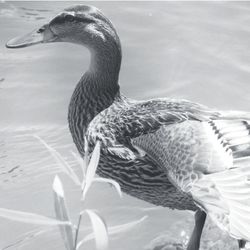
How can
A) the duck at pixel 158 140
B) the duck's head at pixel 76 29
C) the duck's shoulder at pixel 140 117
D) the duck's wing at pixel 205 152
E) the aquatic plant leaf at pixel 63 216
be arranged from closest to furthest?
the aquatic plant leaf at pixel 63 216
the duck's wing at pixel 205 152
the duck at pixel 158 140
the duck's shoulder at pixel 140 117
the duck's head at pixel 76 29

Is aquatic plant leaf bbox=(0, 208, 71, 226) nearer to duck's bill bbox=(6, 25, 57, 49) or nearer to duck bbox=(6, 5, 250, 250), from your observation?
duck bbox=(6, 5, 250, 250)

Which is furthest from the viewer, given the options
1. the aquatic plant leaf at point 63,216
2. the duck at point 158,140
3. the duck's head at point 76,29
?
the duck's head at point 76,29

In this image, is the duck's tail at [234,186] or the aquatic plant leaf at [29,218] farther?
the duck's tail at [234,186]

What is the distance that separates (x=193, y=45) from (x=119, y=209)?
7.85 ft

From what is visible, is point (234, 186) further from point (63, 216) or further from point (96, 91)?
point (96, 91)

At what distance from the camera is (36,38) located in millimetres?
4750

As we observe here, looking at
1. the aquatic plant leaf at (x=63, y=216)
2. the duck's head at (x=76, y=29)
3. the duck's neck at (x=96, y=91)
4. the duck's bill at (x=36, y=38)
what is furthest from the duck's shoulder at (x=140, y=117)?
the aquatic plant leaf at (x=63, y=216)

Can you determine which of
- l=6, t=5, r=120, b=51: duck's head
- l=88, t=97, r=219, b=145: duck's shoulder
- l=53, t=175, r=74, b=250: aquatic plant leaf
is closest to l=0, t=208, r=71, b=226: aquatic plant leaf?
l=53, t=175, r=74, b=250: aquatic plant leaf

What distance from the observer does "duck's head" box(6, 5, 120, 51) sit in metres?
4.70

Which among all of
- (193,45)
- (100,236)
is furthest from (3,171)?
(100,236)

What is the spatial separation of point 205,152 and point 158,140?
35 centimetres

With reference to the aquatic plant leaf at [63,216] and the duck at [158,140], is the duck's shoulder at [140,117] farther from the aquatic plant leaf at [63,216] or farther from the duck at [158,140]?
the aquatic plant leaf at [63,216]

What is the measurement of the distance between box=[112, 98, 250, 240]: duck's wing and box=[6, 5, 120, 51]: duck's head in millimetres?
503

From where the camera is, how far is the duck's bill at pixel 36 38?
473 cm
